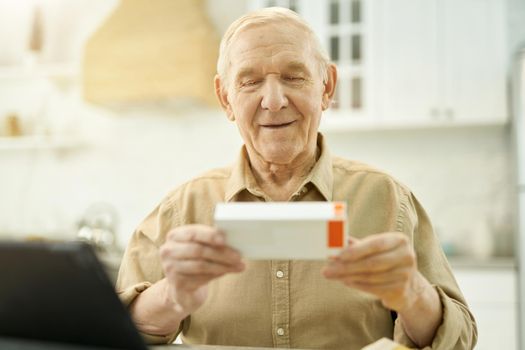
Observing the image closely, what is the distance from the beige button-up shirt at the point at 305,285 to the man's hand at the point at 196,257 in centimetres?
30

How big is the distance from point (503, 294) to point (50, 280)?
2.94 meters

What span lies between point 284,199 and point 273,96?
270 millimetres

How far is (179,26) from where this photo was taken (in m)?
3.85

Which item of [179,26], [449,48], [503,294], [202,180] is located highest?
[179,26]

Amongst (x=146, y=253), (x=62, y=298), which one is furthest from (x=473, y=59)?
(x=62, y=298)

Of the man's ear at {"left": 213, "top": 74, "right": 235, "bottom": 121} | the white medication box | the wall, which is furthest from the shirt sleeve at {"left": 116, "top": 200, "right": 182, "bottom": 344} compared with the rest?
the wall

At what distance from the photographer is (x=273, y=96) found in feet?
4.33

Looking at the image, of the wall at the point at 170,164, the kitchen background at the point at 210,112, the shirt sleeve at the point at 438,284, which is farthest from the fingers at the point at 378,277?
the wall at the point at 170,164

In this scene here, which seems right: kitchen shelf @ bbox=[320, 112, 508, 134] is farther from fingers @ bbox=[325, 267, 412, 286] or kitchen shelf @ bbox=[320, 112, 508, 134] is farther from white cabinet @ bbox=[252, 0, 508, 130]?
fingers @ bbox=[325, 267, 412, 286]

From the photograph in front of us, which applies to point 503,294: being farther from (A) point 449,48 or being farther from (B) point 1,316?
(B) point 1,316

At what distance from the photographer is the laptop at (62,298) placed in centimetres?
64

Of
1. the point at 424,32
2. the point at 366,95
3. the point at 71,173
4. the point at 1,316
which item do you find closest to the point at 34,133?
the point at 71,173

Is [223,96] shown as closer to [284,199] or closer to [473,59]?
[284,199]

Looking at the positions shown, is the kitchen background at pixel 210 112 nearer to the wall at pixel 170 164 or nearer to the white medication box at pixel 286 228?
the wall at pixel 170 164
